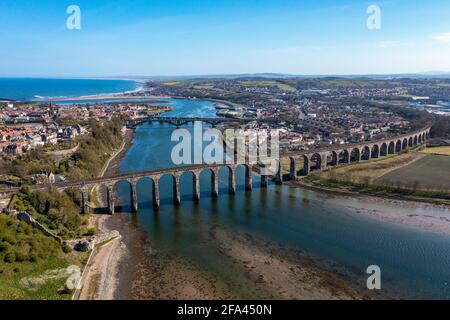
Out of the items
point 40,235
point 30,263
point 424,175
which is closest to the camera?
point 30,263

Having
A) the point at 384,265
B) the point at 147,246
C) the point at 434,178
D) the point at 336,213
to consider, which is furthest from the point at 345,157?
the point at 147,246

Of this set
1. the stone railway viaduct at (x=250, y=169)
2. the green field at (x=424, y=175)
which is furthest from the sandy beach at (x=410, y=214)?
the stone railway viaduct at (x=250, y=169)

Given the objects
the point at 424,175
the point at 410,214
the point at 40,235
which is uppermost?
the point at 40,235

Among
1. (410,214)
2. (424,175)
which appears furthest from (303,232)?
(424,175)

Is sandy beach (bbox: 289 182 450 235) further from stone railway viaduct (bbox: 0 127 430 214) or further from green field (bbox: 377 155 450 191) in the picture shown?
stone railway viaduct (bbox: 0 127 430 214)

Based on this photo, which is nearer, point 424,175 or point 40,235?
point 40,235

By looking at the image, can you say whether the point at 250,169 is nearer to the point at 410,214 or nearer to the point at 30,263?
the point at 410,214

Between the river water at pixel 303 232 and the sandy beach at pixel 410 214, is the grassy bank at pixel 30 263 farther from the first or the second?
the sandy beach at pixel 410 214
